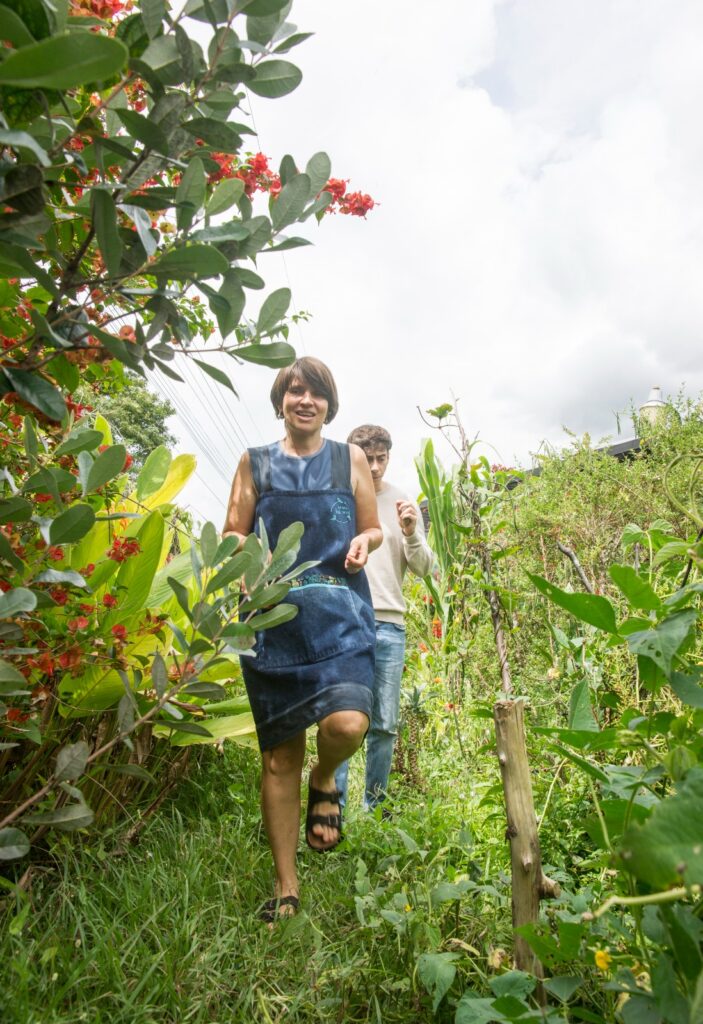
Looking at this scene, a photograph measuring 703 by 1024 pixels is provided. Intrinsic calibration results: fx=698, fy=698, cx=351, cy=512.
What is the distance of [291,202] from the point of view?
95cm

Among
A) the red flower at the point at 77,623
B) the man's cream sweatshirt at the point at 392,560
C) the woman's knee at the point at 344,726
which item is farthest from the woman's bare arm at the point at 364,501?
the red flower at the point at 77,623

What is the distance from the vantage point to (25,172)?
2.11 ft

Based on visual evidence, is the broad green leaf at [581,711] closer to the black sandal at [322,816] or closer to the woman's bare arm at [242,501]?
the black sandal at [322,816]

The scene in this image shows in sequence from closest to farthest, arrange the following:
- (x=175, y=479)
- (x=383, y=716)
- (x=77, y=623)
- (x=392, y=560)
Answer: (x=77, y=623)
(x=175, y=479)
(x=383, y=716)
(x=392, y=560)

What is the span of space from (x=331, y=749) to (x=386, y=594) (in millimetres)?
1315

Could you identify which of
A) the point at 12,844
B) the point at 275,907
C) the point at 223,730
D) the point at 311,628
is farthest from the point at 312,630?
the point at 12,844

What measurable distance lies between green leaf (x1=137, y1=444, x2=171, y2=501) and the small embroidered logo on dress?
576 millimetres

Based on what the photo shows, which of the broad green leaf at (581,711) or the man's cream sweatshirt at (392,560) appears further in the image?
A: the man's cream sweatshirt at (392,560)

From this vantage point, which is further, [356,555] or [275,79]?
[356,555]

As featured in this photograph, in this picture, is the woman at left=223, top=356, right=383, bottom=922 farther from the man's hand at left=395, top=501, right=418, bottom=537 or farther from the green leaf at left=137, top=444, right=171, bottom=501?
the man's hand at left=395, top=501, right=418, bottom=537

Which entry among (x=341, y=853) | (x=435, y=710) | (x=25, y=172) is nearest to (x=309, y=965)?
(x=341, y=853)

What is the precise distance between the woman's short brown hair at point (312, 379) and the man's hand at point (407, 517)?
2.49 ft

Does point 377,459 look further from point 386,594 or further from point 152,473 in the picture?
point 152,473

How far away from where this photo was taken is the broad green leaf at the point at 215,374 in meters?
0.95
